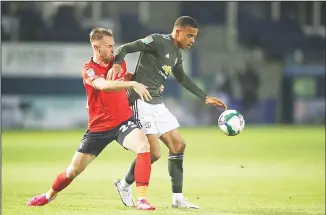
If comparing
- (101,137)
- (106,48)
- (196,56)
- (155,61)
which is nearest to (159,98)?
(155,61)

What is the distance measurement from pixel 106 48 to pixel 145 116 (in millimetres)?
1044

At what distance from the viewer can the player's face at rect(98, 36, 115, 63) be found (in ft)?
30.0

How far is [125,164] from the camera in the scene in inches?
679

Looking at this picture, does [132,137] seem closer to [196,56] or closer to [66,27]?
[196,56]

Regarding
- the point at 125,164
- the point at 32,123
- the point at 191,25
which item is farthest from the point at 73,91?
the point at 191,25

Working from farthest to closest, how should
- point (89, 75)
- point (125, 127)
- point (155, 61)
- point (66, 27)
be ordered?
1. point (66, 27)
2. point (155, 61)
3. point (125, 127)
4. point (89, 75)

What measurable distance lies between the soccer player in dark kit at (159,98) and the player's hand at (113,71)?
694mm

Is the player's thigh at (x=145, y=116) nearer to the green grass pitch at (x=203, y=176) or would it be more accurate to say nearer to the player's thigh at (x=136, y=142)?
the player's thigh at (x=136, y=142)

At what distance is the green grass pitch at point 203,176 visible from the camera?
10.2m

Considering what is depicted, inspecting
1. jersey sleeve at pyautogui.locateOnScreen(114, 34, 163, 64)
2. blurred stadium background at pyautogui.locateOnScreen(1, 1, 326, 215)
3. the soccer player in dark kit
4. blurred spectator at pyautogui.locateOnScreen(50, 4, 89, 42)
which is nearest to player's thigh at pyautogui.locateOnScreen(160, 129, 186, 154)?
the soccer player in dark kit

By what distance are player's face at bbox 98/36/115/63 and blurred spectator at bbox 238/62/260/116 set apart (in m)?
24.2

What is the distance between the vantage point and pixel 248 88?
3331 centimetres

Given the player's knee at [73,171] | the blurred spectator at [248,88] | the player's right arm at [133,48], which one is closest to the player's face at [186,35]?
the player's right arm at [133,48]

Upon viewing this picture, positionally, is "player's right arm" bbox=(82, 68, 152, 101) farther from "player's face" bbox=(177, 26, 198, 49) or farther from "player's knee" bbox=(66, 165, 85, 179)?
"player's face" bbox=(177, 26, 198, 49)
